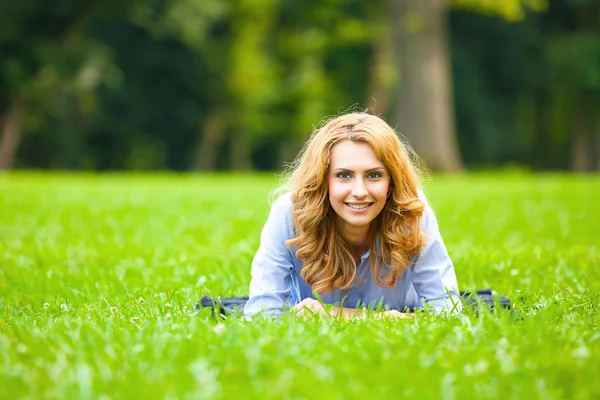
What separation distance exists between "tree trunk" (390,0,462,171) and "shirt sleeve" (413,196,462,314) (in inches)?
645

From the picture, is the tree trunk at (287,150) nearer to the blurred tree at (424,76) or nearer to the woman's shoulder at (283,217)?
the blurred tree at (424,76)

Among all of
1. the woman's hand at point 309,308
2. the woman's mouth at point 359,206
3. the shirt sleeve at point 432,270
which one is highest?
the woman's mouth at point 359,206

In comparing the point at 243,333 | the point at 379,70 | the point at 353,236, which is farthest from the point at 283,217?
the point at 379,70

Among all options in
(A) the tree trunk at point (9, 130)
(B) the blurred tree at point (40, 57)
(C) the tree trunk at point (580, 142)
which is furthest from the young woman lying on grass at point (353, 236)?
(C) the tree trunk at point (580, 142)

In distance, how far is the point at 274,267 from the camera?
404 centimetres

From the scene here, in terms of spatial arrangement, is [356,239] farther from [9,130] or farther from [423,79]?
[9,130]

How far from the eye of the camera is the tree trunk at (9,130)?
2681cm

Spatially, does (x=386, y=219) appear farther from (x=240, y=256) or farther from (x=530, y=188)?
(x=530, y=188)

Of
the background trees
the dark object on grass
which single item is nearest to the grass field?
the dark object on grass

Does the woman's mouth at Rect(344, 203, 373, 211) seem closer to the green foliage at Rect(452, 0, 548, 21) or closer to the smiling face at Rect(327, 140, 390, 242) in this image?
the smiling face at Rect(327, 140, 390, 242)

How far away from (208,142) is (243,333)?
119 feet

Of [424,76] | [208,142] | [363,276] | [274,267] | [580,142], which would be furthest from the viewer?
[208,142]

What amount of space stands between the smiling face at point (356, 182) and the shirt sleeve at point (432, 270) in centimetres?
38

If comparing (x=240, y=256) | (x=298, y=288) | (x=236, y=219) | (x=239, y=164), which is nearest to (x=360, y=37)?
(x=239, y=164)
